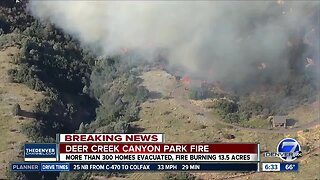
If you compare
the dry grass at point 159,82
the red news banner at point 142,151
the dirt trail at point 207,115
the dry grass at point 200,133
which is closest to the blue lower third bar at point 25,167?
the red news banner at point 142,151

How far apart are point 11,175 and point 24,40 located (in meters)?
26.0

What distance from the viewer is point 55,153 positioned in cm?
5122

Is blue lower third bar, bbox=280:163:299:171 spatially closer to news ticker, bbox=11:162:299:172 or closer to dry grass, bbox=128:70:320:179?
dry grass, bbox=128:70:320:179

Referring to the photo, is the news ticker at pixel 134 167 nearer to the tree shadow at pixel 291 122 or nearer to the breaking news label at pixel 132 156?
the breaking news label at pixel 132 156

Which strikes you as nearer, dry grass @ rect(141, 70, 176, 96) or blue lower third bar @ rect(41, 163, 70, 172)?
blue lower third bar @ rect(41, 163, 70, 172)

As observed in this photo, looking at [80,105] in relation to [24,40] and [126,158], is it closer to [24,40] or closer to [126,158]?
[24,40]

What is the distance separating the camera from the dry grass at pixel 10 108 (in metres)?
57.0

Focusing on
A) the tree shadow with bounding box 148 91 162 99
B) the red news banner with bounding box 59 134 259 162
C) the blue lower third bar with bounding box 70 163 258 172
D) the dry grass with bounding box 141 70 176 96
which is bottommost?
the blue lower third bar with bounding box 70 163 258 172

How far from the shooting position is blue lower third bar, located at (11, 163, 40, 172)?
169 feet

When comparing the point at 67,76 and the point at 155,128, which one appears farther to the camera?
the point at 67,76

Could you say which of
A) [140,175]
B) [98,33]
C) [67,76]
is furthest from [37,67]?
[140,175]

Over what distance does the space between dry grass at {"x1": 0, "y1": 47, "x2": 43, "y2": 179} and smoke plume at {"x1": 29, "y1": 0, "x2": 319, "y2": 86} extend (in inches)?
523

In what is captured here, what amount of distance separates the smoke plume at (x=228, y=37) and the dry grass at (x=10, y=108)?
13280mm

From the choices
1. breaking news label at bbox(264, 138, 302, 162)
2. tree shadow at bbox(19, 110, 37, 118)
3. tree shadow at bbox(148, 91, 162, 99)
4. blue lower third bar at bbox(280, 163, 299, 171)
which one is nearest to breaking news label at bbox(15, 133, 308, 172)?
blue lower third bar at bbox(280, 163, 299, 171)
